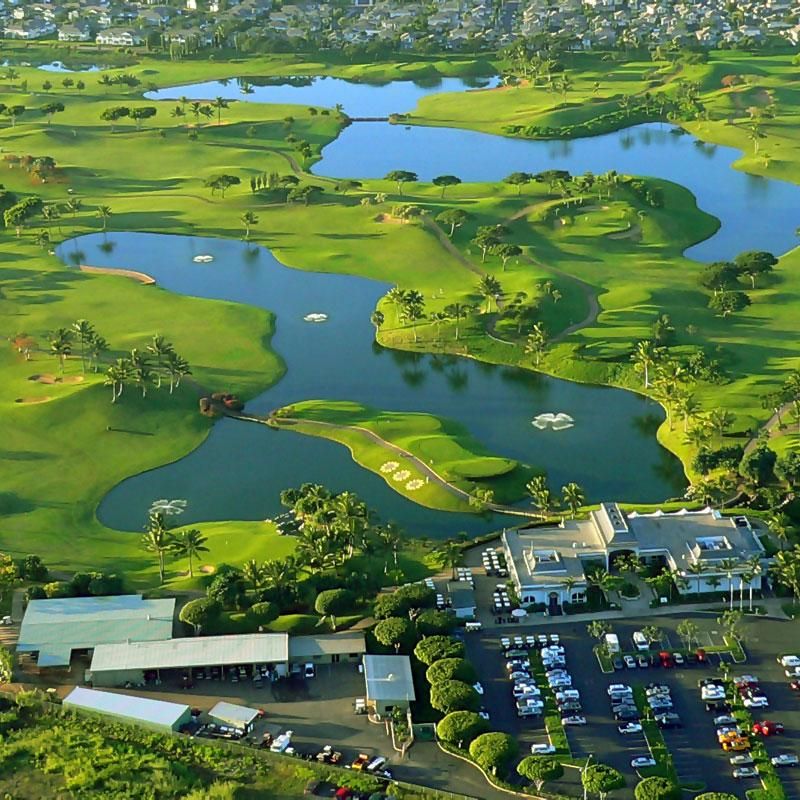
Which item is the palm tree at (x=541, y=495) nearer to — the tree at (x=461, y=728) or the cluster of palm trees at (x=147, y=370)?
the tree at (x=461, y=728)

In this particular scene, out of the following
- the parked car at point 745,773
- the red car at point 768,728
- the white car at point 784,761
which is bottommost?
the red car at point 768,728

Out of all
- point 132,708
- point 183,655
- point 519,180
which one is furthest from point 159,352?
point 519,180

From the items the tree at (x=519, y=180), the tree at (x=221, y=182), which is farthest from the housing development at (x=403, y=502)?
the tree at (x=221, y=182)

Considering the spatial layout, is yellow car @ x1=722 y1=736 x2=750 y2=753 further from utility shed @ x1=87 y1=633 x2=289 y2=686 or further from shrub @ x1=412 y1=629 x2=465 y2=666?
utility shed @ x1=87 y1=633 x2=289 y2=686

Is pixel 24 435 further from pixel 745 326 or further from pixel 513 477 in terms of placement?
pixel 745 326

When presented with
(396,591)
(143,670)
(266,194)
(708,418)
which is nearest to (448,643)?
(396,591)

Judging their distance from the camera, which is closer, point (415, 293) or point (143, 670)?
point (143, 670)
